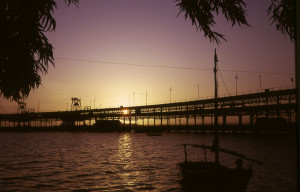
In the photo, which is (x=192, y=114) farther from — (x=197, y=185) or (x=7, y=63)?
(x=7, y=63)

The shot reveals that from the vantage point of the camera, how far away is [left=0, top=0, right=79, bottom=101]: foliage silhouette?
5012mm

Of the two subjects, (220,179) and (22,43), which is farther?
(220,179)

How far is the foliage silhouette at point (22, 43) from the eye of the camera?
16.4 ft

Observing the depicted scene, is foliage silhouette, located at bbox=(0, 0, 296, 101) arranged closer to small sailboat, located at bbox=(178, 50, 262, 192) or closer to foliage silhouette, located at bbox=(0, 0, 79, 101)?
foliage silhouette, located at bbox=(0, 0, 79, 101)

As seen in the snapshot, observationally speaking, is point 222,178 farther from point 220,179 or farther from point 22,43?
point 22,43

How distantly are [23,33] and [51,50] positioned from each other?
57 centimetres

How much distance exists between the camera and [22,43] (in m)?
5.19

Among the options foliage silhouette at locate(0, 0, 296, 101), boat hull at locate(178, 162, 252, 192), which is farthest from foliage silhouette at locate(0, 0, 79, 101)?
boat hull at locate(178, 162, 252, 192)

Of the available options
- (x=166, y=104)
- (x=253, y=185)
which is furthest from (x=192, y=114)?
(x=253, y=185)

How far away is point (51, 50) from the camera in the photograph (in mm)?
5453

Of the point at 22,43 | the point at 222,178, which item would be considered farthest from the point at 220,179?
the point at 22,43

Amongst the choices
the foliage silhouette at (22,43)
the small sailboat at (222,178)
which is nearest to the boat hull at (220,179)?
the small sailboat at (222,178)

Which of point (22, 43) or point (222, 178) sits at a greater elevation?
point (22, 43)

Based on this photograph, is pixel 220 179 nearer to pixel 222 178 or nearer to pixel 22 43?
pixel 222 178
